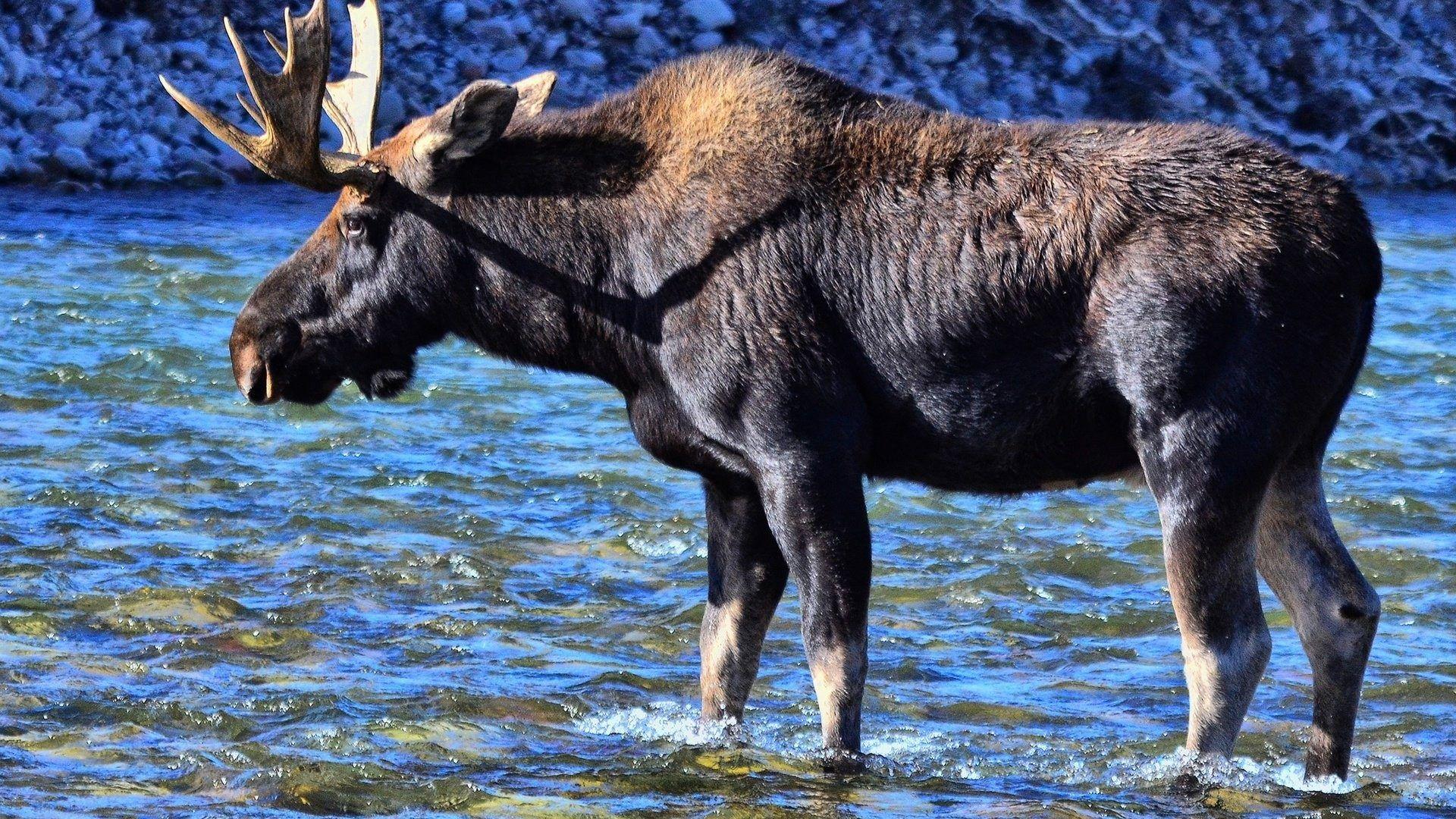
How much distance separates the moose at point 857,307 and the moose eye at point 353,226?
0.04 feet

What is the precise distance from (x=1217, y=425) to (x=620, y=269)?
75.3 inches

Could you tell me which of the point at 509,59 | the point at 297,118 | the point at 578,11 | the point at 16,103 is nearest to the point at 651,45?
the point at 578,11

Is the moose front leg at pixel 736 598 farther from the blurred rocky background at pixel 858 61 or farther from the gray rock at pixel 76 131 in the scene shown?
A: the gray rock at pixel 76 131

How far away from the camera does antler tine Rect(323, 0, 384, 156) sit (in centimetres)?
693

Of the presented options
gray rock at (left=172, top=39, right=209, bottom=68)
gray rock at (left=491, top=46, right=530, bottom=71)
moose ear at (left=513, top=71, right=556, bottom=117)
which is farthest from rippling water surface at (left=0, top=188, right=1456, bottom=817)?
gray rock at (left=491, top=46, right=530, bottom=71)

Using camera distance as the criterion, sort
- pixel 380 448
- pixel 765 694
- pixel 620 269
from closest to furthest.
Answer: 1. pixel 620 269
2. pixel 765 694
3. pixel 380 448

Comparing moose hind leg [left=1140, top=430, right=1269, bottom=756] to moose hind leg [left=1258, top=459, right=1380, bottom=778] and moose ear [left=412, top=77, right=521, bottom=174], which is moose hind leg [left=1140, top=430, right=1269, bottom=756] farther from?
moose ear [left=412, top=77, right=521, bottom=174]

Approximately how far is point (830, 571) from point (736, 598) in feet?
2.33

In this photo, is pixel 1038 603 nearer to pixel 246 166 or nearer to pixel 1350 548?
pixel 1350 548

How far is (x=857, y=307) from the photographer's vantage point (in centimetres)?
627

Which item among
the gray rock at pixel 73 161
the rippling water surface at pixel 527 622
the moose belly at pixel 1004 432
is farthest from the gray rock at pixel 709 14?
the moose belly at pixel 1004 432

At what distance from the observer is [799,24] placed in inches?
771

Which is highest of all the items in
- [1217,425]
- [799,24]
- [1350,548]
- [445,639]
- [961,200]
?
[799,24]

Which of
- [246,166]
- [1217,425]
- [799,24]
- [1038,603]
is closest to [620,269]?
[1217,425]
